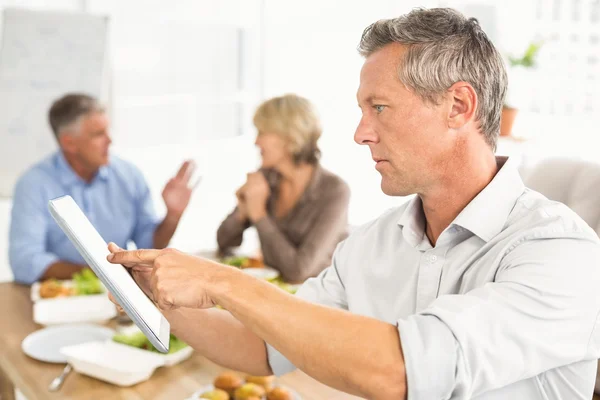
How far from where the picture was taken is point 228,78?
6.73m

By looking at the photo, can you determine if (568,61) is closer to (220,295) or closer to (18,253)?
(18,253)

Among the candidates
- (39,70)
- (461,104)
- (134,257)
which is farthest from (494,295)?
(39,70)

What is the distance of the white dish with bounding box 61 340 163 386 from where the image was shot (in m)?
1.69

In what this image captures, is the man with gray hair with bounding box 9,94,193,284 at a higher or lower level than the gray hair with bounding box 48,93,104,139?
lower

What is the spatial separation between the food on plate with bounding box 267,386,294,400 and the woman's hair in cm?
152

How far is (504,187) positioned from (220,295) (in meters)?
0.58

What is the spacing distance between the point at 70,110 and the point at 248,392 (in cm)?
187

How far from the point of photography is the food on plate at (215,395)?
5.14 feet

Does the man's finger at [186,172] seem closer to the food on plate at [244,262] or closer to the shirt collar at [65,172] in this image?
the food on plate at [244,262]

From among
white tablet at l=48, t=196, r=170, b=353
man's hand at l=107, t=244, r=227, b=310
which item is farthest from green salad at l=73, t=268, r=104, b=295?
man's hand at l=107, t=244, r=227, b=310

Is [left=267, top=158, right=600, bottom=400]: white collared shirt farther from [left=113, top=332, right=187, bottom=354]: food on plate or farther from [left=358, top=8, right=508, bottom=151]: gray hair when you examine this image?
[left=113, top=332, right=187, bottom=354]: food on plate

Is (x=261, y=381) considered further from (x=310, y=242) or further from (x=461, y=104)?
(x=310, y=242)

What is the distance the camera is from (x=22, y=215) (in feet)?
Answer: 9.30

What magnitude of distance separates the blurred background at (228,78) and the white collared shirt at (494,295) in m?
3.82
